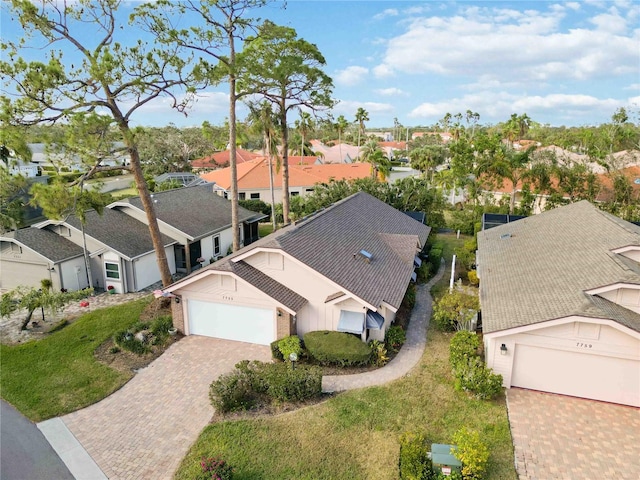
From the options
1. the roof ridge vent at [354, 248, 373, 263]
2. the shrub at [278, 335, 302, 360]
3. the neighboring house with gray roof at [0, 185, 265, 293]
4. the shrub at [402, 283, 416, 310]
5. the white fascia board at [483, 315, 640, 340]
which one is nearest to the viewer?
the white fascia board at [483, 315, 640, 340]

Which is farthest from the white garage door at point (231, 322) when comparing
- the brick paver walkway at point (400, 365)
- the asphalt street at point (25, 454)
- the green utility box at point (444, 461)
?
the green utility box at point (444, 461)

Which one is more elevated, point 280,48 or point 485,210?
point 280,48

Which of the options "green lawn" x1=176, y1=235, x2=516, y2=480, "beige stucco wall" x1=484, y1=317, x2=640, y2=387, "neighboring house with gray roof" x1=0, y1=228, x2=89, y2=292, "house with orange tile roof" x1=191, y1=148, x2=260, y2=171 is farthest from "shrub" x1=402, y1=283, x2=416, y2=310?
"house with orange tile roof" x1=191, y1=148, x2=260, y2=171

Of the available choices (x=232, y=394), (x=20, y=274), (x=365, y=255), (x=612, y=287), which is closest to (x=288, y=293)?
(x=365, y=255)

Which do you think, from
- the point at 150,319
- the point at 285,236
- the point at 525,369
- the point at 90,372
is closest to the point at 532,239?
the point at 525,369

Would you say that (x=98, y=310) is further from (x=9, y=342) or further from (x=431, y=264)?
(x=431, y=264)

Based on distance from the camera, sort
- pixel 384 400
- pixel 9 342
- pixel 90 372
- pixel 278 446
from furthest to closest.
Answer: pixel 9 342 < pixel 90 372 < pixel 384 400 < pixel 278 446

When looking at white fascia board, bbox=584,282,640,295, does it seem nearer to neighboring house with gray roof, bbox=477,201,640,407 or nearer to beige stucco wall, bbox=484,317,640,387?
neighboring house with gray roof, bbox=477,201,640,407
